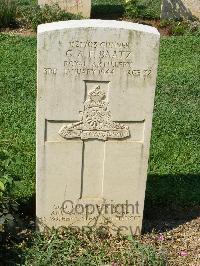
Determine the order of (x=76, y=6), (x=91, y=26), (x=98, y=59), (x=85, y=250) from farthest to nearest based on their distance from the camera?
(x=76, y=6) → (x=85, y=250) → (x=98, y=59) → (x=91, y=26)

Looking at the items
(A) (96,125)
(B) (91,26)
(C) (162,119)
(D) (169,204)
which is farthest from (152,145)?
(B) (91,26)

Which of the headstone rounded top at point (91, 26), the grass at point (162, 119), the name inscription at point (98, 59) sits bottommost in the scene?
the grass at point (162, 119)

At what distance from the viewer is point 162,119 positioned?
716cm

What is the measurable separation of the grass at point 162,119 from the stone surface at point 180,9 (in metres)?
1.61

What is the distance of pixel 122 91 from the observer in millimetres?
4395

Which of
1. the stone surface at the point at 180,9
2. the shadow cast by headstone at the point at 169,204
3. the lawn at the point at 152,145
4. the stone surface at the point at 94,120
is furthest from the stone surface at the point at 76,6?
the stone surface at the point at 94,120

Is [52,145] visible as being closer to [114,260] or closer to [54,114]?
[54,114]

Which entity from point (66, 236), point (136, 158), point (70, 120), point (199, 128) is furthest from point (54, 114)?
point (199, 128)

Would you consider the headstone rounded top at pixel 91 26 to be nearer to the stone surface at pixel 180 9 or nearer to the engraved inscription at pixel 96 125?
the engraved inscription at pixel 96 125

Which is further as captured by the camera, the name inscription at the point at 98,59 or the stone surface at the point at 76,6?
the stone surface at the point at 76,6

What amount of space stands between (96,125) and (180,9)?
7.93m

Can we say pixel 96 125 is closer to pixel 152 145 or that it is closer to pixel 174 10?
pixel 152 145

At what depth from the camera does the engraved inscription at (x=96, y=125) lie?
4.42 meters

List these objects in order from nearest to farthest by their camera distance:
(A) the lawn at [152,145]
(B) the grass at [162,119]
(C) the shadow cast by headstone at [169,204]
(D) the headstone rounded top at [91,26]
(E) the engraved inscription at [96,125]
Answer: (D) the headstone rounded top at [91,26] → (E) the engraved inscription at [96,125] → (A) the lawn at [152,145] → (C) the shadow cast by headstone at [169,204] → (B) the grass at [162,119]
